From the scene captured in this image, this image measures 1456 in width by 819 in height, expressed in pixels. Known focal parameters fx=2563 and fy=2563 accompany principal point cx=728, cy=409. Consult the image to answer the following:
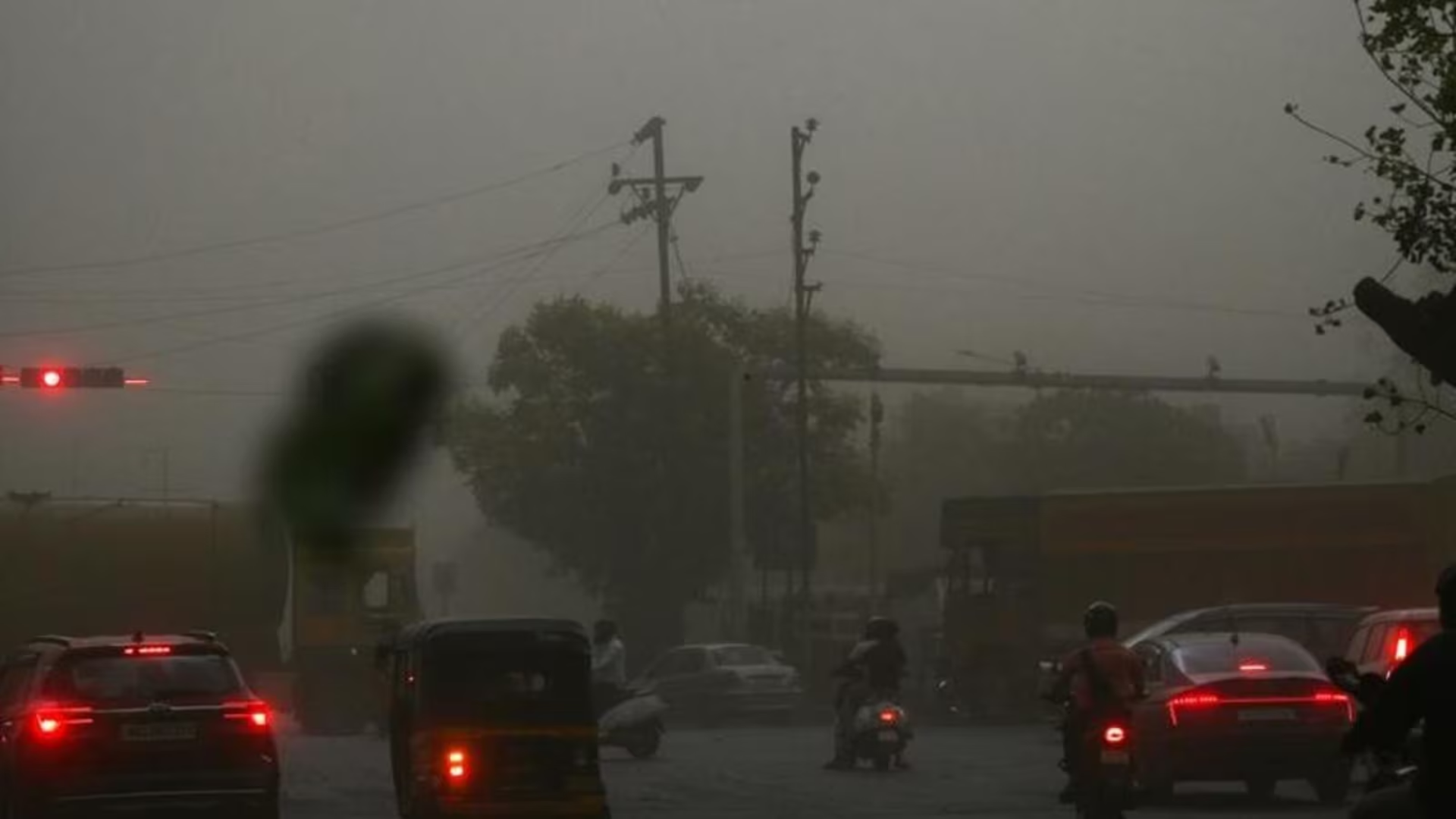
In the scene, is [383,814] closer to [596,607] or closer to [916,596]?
[916,596]

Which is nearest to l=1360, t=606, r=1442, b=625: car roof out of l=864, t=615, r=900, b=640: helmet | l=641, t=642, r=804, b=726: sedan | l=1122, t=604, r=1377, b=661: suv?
l=864, t=615, r=900, b=640: helmet

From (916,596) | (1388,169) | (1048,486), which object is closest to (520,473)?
(916,596)

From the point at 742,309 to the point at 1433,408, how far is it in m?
61.2

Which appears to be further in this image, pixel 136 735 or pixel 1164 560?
pixel 1164 560

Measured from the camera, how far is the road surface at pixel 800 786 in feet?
74.5

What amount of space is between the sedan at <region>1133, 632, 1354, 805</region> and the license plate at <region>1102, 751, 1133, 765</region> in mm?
5174

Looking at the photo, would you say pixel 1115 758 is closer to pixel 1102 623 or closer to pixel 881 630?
pixel 1102 623

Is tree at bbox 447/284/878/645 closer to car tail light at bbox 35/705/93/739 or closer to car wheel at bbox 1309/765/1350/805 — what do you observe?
car wheel at bbox 1309/765/1350/805

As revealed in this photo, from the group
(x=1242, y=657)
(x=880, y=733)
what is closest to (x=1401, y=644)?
(x=1242, y=657)

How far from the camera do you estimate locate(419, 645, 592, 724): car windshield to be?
64.6 feet

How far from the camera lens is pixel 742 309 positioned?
2936 inches

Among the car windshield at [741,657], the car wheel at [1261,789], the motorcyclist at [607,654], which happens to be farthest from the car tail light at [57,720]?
the car windshield at [741,657]

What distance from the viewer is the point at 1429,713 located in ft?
29.0

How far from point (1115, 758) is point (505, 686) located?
17.3ft
